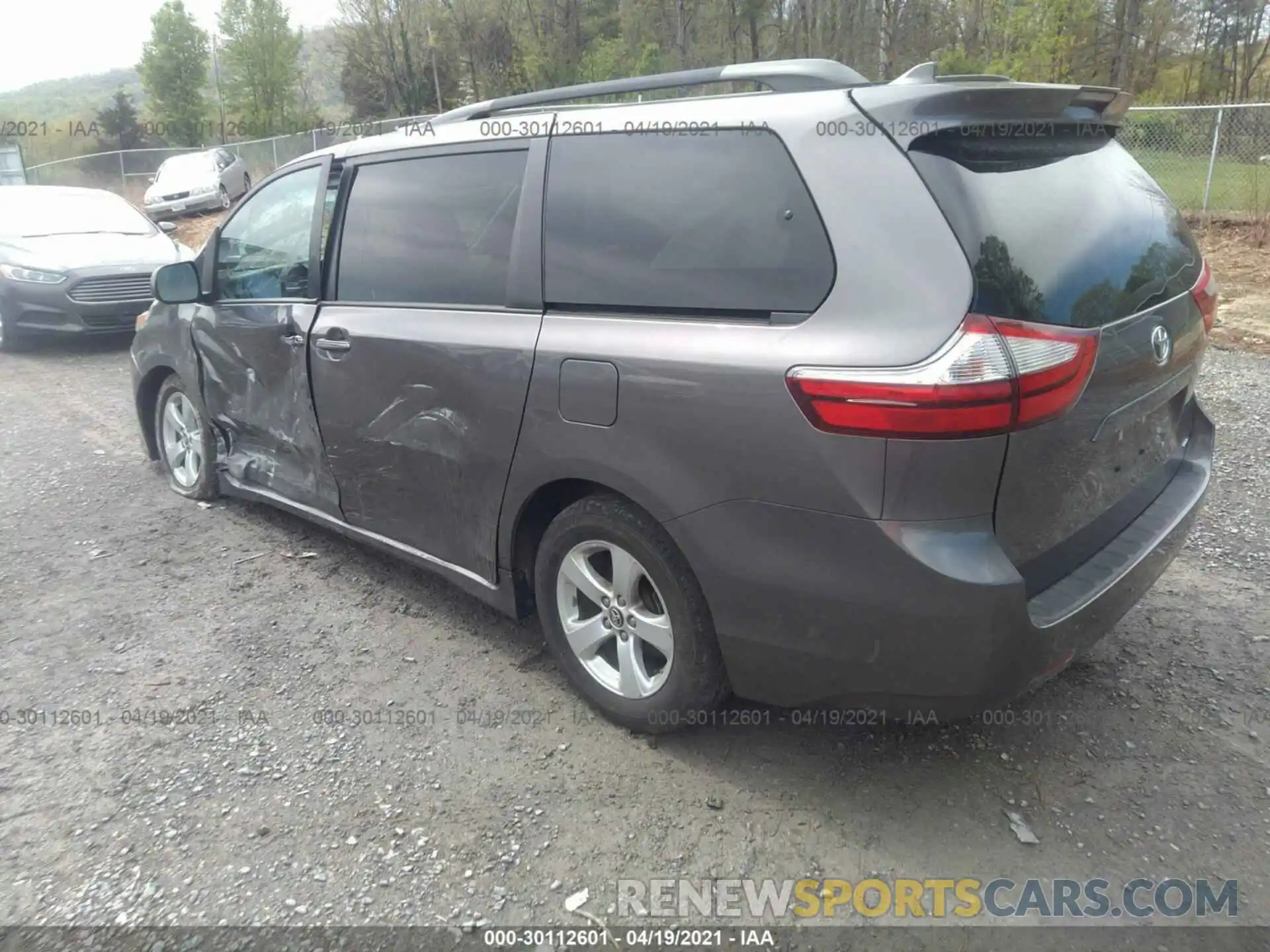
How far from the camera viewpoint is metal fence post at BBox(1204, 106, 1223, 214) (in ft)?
37.9

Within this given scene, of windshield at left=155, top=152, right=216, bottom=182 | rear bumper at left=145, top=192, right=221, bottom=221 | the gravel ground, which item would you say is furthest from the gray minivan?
windshield at left=155, top=152, right=216, bottom=182

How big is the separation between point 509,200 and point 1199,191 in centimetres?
1208

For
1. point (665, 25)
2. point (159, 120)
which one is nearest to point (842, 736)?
point (665, 25)

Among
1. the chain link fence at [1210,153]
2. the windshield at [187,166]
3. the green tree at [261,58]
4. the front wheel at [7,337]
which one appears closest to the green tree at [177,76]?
the green tree at [261,58]

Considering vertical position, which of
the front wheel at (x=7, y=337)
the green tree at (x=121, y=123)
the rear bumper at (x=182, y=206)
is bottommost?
the front wheel at (x=7, y=337)

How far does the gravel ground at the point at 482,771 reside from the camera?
239 centimetres

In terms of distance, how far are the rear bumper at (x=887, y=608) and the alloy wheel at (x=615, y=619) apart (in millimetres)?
288

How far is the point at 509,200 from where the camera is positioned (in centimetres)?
305

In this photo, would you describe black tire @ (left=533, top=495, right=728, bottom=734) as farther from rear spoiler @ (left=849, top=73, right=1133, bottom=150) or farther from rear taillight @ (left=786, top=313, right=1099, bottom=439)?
rear spoiler @ (left=849, top=73, right=1133, bottom=150)

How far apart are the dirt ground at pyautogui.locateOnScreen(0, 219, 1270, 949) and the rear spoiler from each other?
5.91ft

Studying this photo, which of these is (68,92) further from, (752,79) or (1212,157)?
(752,79)

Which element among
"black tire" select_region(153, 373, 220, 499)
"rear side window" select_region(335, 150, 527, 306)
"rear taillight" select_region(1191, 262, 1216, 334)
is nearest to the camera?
"rear taillight" select_region(1191, 262, 1216, 334)

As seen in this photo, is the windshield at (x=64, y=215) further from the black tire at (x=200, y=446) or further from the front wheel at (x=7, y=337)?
the black tire at (x=200, y=446)

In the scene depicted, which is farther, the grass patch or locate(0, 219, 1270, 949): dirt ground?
the grass patch
